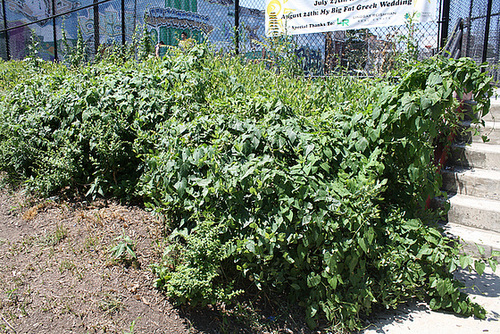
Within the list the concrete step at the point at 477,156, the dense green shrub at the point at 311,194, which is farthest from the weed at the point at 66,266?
the concrete step at the point at 477,156

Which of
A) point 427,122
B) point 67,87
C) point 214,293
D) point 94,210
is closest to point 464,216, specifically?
point 427,122

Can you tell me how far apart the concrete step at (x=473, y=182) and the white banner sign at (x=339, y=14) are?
2.12 metres

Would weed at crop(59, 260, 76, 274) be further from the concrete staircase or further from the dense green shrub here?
the concrete staircase

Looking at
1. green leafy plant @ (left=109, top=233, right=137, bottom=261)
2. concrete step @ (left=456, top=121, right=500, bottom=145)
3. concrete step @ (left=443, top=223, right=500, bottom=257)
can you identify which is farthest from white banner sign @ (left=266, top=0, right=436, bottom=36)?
green leafy plant @ (left=109, top=233, right=137, bottom=261)

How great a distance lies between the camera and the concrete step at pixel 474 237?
11.7 ft

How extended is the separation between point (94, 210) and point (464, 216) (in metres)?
3.57

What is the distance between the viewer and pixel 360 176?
9.27 ft

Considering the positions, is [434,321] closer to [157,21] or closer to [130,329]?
[130,329]

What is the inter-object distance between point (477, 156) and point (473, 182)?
0.45 metres

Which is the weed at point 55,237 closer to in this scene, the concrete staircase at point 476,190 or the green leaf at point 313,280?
the green leaf at point 313,280

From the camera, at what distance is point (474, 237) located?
12.2 ft

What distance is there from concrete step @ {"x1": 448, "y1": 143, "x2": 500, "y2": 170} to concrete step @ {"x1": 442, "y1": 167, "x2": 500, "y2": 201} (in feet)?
0.27

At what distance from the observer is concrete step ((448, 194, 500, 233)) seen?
383 centimetres

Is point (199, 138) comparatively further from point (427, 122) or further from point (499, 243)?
point (499, 243)
